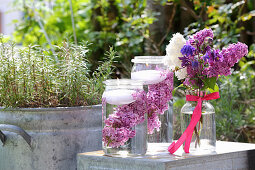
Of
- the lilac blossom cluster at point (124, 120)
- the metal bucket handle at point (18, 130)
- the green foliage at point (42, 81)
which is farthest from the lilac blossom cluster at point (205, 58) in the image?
the metal bucket handle at point (18, 130)

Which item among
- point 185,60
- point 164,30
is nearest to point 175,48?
point 185,60

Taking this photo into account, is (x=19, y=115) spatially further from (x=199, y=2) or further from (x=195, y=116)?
(x=199, y=2)

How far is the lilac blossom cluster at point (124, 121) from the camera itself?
126cm

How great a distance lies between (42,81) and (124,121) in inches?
16.7

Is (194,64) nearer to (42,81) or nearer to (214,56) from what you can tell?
(214,56)

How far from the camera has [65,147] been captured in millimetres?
1454

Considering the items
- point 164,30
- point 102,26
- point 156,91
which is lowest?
point 156,91

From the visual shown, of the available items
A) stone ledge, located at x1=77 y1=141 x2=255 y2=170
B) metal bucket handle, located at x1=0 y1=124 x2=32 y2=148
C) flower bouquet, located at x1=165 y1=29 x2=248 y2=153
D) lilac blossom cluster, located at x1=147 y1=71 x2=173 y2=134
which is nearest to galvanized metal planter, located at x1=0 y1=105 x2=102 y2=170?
metal bucket handle, located at x1=0 y1=124 x2=32 y2=148

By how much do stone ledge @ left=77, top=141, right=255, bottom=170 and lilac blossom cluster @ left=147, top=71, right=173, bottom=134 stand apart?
0.11 meters

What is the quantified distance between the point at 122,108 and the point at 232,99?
1481 millimetres

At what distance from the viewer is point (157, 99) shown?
4.52 feet

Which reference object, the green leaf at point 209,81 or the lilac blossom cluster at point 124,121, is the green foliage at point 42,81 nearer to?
the lilac blossom cluster at point 124,121

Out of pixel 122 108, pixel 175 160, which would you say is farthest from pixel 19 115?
pixel 175 160

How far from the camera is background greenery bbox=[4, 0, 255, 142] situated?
2.60 meters
